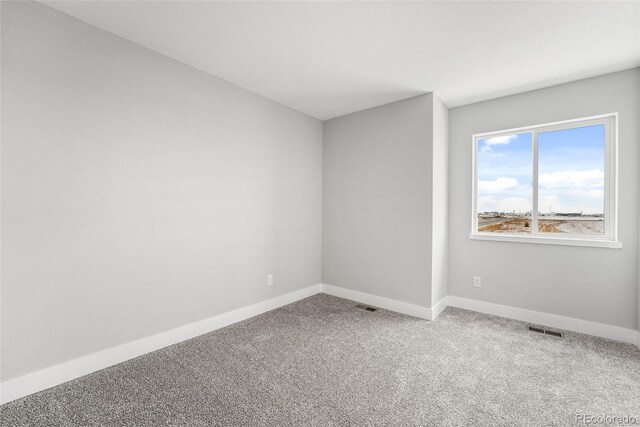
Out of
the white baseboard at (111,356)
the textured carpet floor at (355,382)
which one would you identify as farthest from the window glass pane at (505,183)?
the white baseboard at (111,356)

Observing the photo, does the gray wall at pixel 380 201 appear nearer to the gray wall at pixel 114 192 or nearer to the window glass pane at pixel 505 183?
the window glass pane at pixel 505 183

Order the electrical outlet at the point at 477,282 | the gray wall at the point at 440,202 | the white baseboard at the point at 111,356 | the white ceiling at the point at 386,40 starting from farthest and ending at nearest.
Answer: the electrical outlet at the point at 477,282 < the gray wall at the point at 440,202 < the white ceiling at the point at 386,40 < the white baseboard at the point at 111,356

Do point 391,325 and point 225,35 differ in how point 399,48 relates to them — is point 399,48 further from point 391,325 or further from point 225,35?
point 391,325

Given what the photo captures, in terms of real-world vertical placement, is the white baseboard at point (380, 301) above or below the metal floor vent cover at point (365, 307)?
above

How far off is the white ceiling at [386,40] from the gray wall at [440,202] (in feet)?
1.36

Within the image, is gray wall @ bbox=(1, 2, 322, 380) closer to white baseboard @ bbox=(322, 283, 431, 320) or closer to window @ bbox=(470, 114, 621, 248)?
white baseboard @ bbox=(322, 283, 431, 320)

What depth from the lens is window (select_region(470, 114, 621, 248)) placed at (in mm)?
2723

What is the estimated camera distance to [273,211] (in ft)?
11.1

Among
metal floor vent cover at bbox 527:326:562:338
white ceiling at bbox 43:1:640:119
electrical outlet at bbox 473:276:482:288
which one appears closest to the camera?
white ceiling at bbox 43:1:640:119

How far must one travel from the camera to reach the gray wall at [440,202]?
123 inches

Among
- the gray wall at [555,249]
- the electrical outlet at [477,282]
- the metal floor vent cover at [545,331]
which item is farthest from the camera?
the electrical outlet at [477,282]

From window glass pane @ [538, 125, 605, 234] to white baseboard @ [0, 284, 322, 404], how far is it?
132 inches

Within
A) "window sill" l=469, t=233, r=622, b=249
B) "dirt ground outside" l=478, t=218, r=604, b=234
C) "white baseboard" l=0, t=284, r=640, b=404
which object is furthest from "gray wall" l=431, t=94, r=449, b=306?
"dirt ground outside" l=478, t=218, r=604, b=234

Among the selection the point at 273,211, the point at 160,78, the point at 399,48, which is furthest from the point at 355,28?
the point at 273,211
